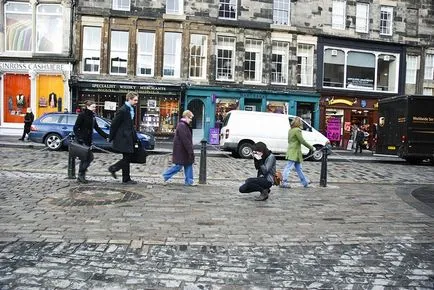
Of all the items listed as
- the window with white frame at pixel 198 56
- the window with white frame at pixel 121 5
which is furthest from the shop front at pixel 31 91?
the window with white frame at pixel 198 56

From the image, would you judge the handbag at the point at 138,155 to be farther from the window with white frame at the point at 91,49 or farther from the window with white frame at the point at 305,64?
the window with white frame at the point at 305,64

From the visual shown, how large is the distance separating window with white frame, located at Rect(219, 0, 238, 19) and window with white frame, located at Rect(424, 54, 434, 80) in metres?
14.5

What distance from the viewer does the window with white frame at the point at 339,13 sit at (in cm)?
3022

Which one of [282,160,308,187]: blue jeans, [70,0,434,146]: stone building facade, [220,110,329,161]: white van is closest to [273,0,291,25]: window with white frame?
[70,0,434,146]: stone building facade

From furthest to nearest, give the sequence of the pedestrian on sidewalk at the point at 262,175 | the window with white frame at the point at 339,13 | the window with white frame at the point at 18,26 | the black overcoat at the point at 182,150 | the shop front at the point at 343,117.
Answer: 1. the window with white frame at the point at 339,13
2. the shop front at the point at 343,117
3. the window with white frame at the point at 18,26
4. the black overcoat at the point at 182,150
5. the pedestrian on sidewalk at the point at 262,175

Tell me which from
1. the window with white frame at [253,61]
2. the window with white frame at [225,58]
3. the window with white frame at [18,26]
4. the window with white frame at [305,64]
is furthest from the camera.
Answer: the window with white frame at [305,64]

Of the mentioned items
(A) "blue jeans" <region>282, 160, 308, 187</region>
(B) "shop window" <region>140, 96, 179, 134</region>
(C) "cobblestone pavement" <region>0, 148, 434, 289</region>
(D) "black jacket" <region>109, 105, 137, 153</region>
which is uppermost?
(B) "shop window" <region>140, 96, 179, 134</region>

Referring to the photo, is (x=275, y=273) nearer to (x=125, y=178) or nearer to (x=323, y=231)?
(x=323, y=231)

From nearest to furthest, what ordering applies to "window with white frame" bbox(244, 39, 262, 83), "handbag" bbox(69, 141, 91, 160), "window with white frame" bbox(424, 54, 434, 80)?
"handbag" bbox(69, 141, 91, 160) → "window with white frame" bbox(244, 39, 262, 83) → "window with white frame" bbox(424, 54, 434, 80)

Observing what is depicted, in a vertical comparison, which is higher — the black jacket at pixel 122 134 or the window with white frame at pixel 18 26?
the window with white frame at pixel 18 26

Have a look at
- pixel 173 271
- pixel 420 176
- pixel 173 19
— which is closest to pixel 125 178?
pixel 173 271

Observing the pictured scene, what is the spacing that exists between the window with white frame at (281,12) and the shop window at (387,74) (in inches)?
303

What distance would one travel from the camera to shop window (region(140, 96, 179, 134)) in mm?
26766

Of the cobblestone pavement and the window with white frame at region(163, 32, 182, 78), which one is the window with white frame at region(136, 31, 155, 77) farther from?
the cobblestone pavement
